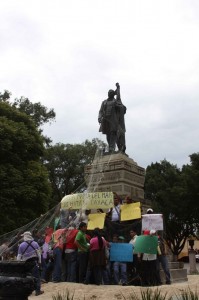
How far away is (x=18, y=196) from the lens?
27.4 m

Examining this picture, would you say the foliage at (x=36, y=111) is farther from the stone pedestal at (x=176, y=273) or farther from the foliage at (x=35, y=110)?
the stone pedestal at (x=176, y=273)

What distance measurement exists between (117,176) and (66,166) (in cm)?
3415

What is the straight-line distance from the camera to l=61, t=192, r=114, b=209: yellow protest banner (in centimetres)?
1359

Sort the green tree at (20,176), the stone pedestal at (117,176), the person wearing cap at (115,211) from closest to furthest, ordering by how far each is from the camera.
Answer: the person wearing cap at (115,211) < the stone pedestal at (117,176) < the green tree at (20,176)

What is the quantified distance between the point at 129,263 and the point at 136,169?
5083 millimetres

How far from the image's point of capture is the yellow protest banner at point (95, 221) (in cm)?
1275

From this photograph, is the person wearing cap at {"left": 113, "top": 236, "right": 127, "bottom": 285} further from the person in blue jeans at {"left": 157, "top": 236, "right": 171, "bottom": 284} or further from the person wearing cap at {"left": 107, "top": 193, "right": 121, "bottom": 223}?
the person wearing cap at {"left": 107, "top": 193, "right": 121, "bottom": 223}

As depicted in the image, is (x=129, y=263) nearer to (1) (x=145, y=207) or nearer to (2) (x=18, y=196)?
(1) (x=145, y=207)

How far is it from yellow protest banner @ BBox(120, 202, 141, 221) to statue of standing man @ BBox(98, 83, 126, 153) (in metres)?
4.23

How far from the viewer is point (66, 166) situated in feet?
163

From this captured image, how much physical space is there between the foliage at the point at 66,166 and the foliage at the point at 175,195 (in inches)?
296

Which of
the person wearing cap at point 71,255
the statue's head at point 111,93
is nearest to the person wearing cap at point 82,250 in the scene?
the person wearing cap at point 71,255

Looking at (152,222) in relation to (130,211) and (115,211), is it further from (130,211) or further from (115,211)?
(115,211)

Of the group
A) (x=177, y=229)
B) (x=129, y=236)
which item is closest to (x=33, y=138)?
(x=129, y=236)
